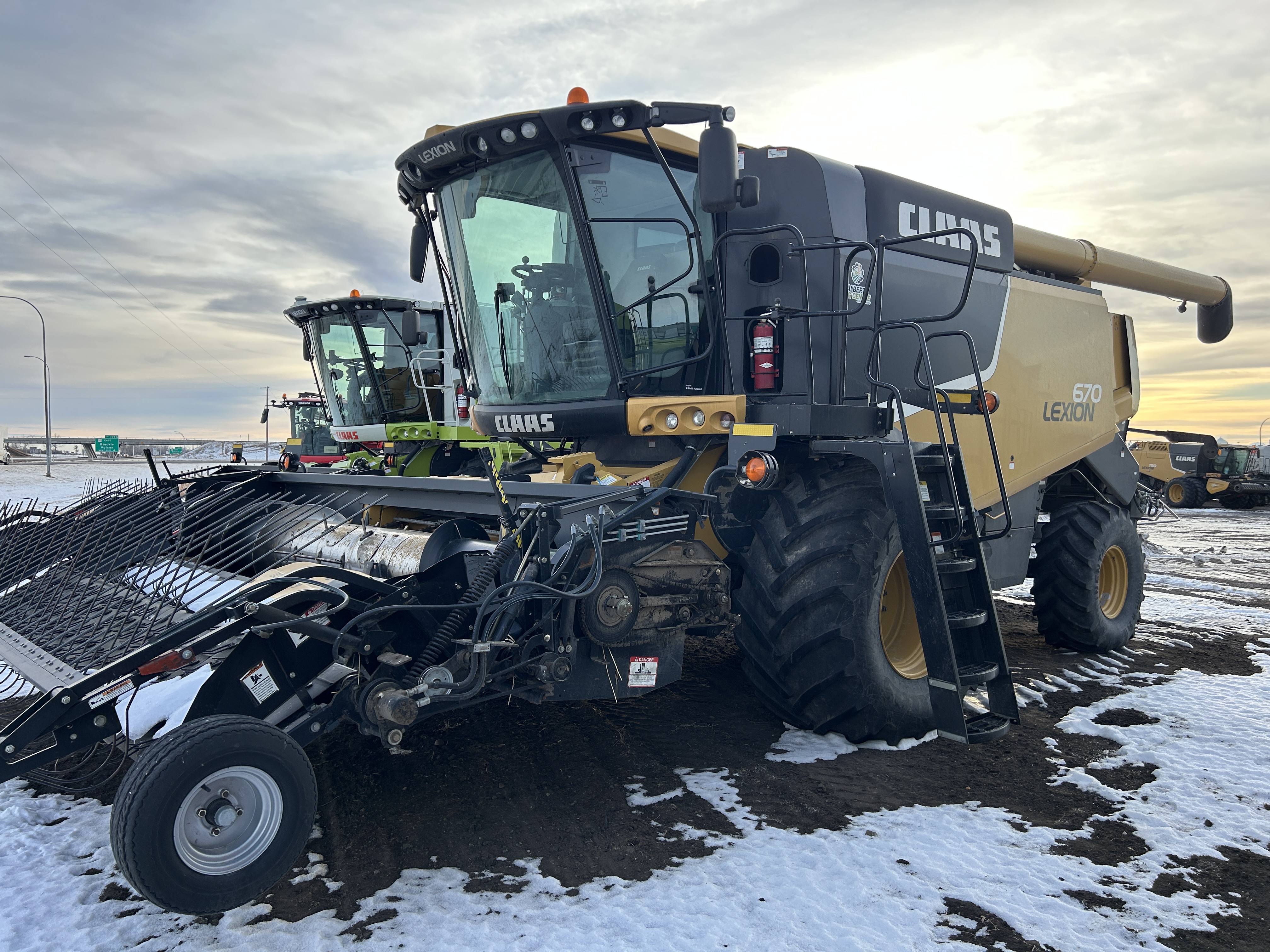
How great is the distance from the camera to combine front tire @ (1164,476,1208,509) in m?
21.2

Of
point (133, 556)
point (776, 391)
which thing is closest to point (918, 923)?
point (776, 391)

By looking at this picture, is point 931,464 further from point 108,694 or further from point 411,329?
point 411,329

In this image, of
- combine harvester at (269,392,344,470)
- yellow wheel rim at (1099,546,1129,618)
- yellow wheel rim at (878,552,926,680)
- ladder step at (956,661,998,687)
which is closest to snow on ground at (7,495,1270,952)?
ladder step at (956,661,998,687)

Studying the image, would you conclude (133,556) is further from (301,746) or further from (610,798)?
(610,798)

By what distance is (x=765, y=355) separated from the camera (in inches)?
161

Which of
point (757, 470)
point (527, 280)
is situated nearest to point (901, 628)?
point (757, 470)

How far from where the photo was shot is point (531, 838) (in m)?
2.91

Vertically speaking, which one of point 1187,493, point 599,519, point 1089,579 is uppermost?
point 599,519

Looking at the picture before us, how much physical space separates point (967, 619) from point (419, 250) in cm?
346

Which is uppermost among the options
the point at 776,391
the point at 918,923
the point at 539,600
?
the point at 776,391

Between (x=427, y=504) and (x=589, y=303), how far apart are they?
1.59 meters

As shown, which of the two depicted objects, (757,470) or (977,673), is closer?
(977,673)

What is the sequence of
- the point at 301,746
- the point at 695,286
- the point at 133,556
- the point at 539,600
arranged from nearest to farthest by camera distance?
the point at 301,746
the point at 539,600
the point at 133,556
the point at 695,286

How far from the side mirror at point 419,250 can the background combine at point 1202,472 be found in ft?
69.7
